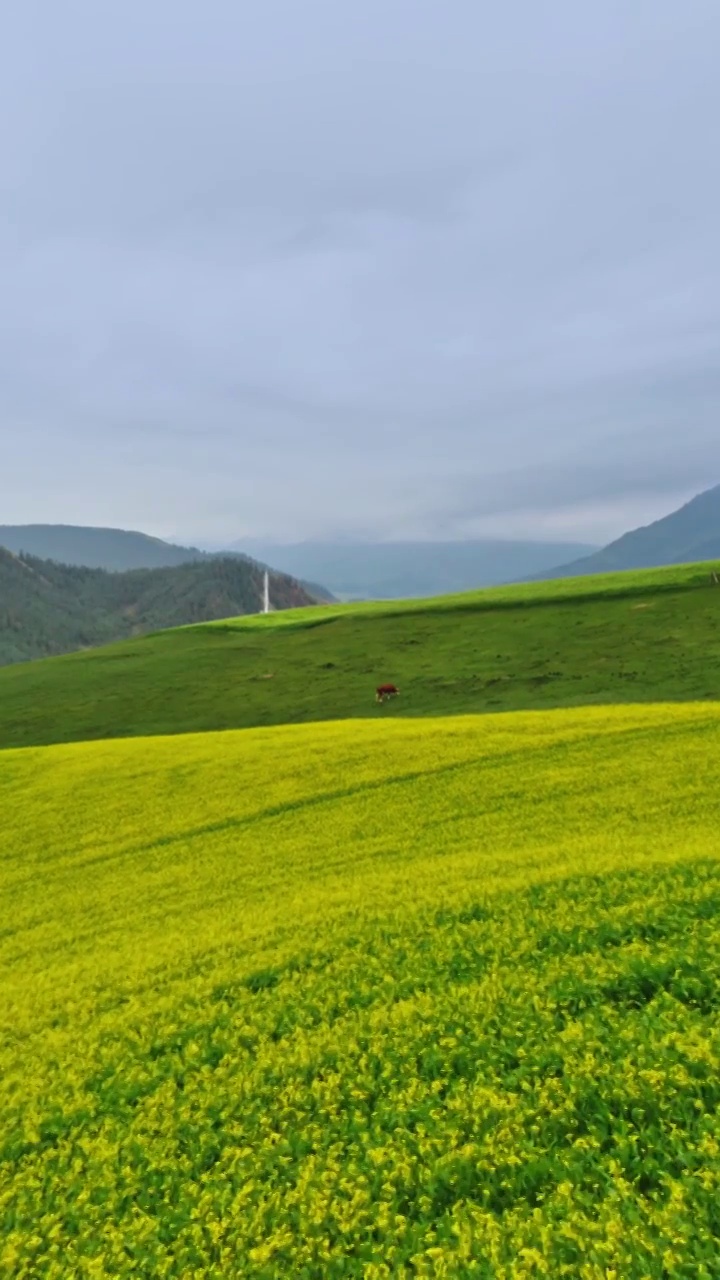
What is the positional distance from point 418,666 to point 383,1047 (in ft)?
173

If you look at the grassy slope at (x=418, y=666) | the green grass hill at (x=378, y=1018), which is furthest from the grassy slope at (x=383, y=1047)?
the grassy slope at (x=418, y=666)

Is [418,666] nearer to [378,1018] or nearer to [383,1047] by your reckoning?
[378,1018]

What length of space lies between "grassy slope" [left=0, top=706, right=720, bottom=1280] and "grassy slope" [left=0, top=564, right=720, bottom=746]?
28717mm

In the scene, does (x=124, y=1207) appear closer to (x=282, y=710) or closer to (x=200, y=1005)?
(x=200, y=1005)

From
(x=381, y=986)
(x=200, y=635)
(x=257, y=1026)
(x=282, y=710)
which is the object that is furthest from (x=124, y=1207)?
(x=200, y=635)

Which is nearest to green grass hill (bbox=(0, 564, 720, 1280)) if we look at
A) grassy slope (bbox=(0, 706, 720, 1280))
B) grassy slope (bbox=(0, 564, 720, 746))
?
grassy slope (bbox=(0, 706, 720, 1280))

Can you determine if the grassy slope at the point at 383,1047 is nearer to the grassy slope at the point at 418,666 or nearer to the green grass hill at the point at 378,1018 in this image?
the green grass hill at the point at 378,1018

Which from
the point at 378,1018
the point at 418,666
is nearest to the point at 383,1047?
the point at 378,1018

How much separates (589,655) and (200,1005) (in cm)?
4793

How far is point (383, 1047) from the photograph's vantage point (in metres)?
7.76

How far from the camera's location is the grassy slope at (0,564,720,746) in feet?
153

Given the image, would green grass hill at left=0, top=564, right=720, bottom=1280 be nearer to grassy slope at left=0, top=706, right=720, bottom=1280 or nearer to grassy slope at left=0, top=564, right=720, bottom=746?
grassy slope at left=0, top=706, right=720, bottom=1280

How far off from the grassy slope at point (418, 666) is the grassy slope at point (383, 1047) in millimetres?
28717

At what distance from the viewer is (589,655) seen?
5269cm
